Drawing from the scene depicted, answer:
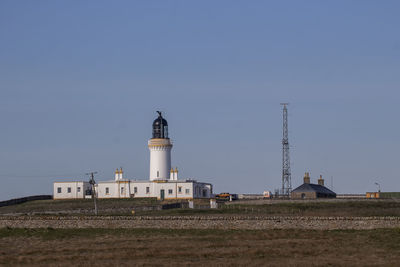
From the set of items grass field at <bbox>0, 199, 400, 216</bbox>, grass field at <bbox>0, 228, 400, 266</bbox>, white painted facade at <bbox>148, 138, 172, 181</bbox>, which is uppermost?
white painted facade at <bbox>148, 138, 172, 181</bbox>

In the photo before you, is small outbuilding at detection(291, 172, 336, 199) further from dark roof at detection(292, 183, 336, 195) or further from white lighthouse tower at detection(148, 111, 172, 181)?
white lighthouse tower at detection(148, 111, 172, 181)

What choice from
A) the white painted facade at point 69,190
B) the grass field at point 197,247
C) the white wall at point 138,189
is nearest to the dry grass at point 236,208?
the white painted facade at point 69,190

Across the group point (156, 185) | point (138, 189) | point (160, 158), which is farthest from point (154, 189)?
point (160, 158)

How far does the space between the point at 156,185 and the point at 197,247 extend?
5454 cm

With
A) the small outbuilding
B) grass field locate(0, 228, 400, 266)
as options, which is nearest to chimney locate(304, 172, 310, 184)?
the small outbuilding

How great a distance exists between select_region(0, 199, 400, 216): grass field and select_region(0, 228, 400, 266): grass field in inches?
625

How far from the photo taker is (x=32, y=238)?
5769 centimetres

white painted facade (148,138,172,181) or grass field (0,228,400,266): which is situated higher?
white painted facade (148,138,172,181)

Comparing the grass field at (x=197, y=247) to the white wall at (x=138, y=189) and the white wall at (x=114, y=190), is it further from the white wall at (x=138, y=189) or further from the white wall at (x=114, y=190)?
the white wall at (x=114, y=190)

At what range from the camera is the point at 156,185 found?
103938mm

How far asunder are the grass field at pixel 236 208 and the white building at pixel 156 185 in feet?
12.0

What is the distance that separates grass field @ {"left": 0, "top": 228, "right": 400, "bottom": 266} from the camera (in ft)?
145

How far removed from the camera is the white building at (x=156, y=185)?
338 ft

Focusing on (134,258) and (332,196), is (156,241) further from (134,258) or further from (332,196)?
(332,196)
